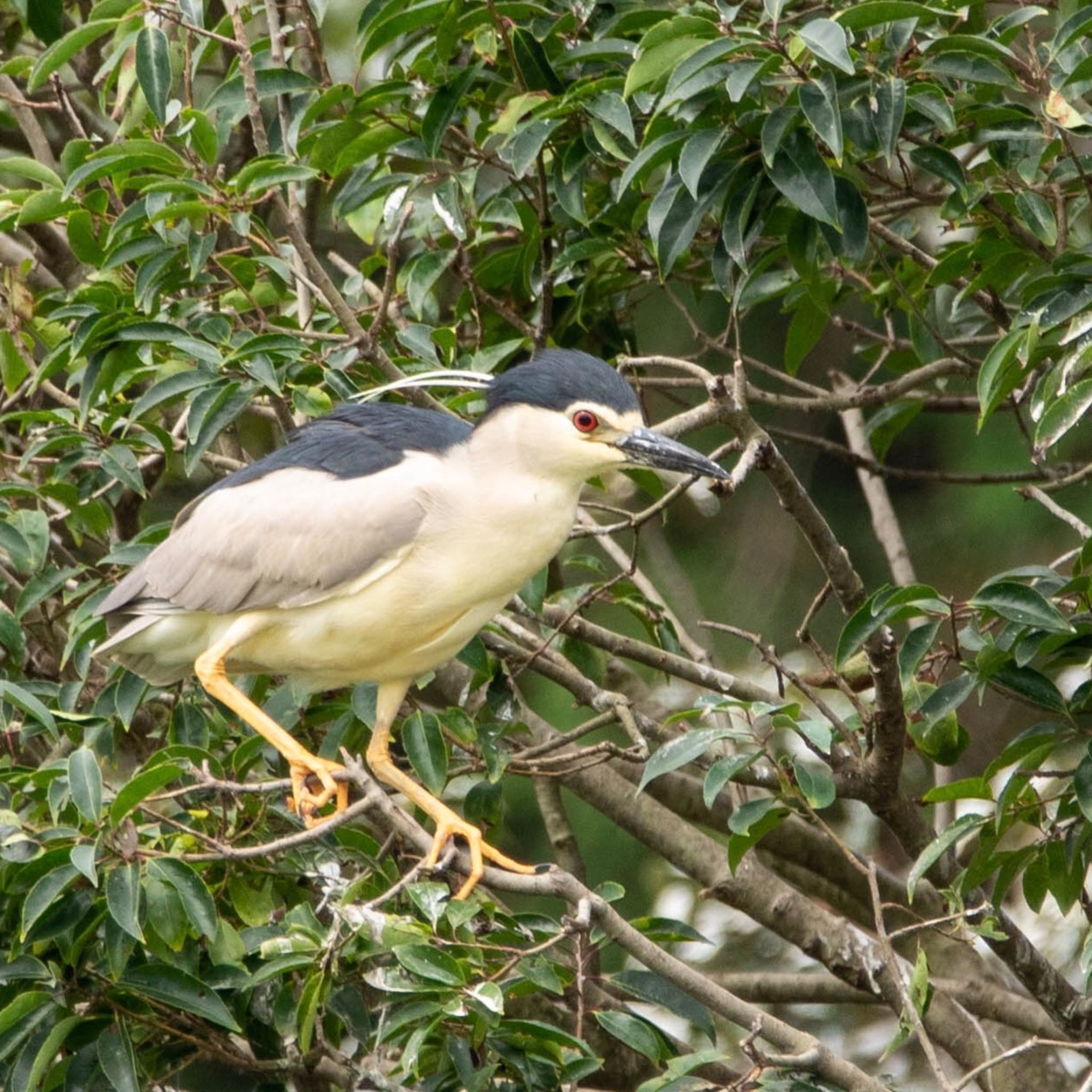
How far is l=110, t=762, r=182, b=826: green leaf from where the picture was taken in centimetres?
223

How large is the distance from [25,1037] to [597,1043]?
4.45 feet

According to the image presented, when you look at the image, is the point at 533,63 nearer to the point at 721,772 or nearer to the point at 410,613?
the point at 410,613

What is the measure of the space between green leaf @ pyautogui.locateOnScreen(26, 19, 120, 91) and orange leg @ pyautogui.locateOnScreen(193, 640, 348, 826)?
3.31 ft

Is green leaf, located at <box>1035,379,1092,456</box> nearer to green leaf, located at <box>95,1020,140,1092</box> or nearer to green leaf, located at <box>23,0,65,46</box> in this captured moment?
green leaf, located at <box>95,1020,140,1092</box>

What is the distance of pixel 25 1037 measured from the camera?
7.83ft

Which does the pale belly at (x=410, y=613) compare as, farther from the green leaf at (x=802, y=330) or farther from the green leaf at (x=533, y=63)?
the green leaf at (x=533, y=63)

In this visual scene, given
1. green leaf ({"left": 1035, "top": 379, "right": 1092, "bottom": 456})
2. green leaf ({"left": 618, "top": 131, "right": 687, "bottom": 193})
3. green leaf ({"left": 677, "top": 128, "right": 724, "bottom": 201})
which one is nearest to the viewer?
green leaf ({"left": 1035, "top": 379, "right": 1092, "bottom": 456})

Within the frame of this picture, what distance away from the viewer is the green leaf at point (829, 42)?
2229mm

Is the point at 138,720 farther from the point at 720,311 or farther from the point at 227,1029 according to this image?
the point at 720,311

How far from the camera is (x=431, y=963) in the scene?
7.03 feet

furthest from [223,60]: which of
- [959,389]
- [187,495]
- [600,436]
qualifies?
[959,389]

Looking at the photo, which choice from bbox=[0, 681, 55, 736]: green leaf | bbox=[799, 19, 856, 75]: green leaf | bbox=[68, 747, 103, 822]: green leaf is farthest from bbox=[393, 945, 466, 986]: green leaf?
bbox=[799, 19, 856, 75]: green leaf

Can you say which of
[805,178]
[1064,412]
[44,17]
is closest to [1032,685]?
[1064,412]

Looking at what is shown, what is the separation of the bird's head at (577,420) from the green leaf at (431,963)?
37.7 inches
